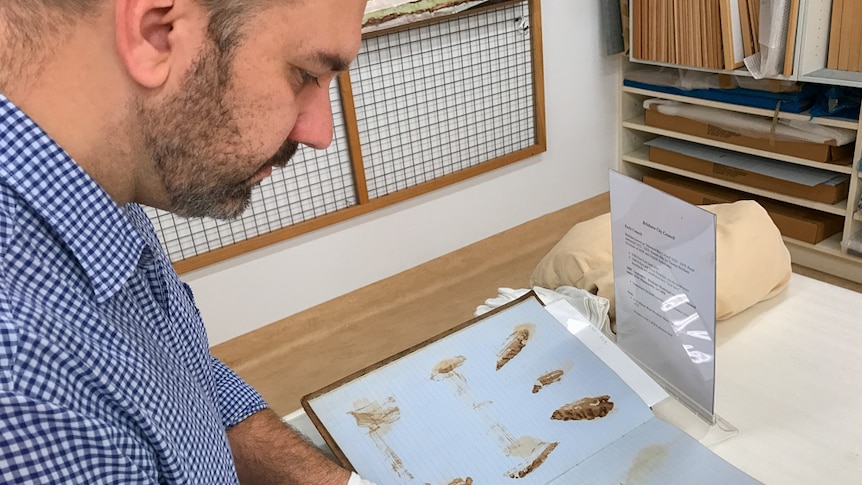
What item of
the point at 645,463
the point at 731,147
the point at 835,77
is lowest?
→ the point at 731,147

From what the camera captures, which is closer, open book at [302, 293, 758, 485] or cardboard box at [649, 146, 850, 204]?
open book at [302, 293, 758, 485]

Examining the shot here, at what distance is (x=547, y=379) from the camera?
899 millimetres

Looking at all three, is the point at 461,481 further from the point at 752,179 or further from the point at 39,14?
the point at 752,179

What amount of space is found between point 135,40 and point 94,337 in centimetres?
23

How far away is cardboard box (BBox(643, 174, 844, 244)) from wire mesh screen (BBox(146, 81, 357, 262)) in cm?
97

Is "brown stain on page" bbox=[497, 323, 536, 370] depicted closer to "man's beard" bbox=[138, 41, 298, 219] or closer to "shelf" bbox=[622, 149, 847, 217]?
"man's beard" bbox=[138, 41, 298, 219]

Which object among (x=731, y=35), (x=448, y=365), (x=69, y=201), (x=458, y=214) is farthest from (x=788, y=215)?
(x=69, y=201)

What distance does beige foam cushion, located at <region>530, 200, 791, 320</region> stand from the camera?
1.06 meters

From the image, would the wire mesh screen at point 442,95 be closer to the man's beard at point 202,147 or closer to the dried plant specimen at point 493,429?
the dried plant specimen at point 493,429

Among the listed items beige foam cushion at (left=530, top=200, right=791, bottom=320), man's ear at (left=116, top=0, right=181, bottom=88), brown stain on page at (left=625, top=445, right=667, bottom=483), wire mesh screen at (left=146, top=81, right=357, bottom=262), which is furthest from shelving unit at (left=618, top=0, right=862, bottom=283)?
man's ear at (left=116, top=0, right=181, bottom=88)

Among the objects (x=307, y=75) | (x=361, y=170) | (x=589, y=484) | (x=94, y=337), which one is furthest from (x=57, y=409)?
(x=361, y=170)

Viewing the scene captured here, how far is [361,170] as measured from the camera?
7.09 ft

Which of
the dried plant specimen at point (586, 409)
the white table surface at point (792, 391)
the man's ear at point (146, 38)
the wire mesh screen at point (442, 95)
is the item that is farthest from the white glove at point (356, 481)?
the wire mesh screen at point (442, 95)

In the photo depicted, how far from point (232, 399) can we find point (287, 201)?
1237 mm
